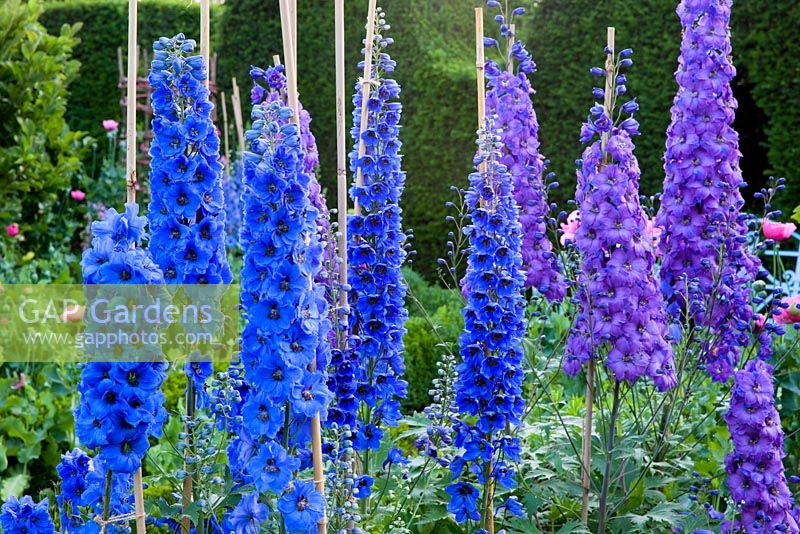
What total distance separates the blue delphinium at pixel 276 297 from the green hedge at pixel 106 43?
8553mm

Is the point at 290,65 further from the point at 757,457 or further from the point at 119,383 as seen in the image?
the point at 757,457

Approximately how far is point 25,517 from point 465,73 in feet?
19.8

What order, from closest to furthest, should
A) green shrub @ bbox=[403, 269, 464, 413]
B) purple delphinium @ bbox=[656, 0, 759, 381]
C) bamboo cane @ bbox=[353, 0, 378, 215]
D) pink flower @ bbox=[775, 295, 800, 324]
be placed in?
1. bamboo cane @ bbox=[353, 0, 378, 215]
2. purple delphinium @ bbox=[656, 0, 759, 381]
3. pink flower @ bbox=[775, 295, 800, 324]
4. green shrub @ bbox=[403, 269, 464, 413]

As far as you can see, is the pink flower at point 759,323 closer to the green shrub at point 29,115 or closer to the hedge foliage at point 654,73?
the hedge foliage at point 654,73

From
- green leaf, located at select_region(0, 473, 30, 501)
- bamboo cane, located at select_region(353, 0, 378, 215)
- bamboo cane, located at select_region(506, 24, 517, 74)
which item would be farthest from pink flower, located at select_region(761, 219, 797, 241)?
green leaf, located at select_region(0, 473, 30, 501)

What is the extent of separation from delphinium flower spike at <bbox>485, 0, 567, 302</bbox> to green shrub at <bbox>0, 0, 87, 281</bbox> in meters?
3.85

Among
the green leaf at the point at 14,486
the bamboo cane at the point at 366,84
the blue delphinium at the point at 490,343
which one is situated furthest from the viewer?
the green leaf at the point at 14,486

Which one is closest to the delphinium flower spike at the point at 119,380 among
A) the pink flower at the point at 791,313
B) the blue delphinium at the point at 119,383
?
the blue delphinium at the point at 119,383

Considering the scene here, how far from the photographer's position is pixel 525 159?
130 inches

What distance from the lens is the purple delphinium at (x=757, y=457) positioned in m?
2.57

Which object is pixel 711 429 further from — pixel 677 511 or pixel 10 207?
pixel 10 207

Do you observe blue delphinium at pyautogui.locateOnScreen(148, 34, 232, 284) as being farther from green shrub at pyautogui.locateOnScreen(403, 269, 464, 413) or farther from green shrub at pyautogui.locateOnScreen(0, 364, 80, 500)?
green shrub at pyautogui.locateOnScreen(403, 269, 464, 413)

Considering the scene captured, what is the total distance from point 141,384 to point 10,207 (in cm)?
480

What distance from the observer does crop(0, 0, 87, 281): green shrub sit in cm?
605
